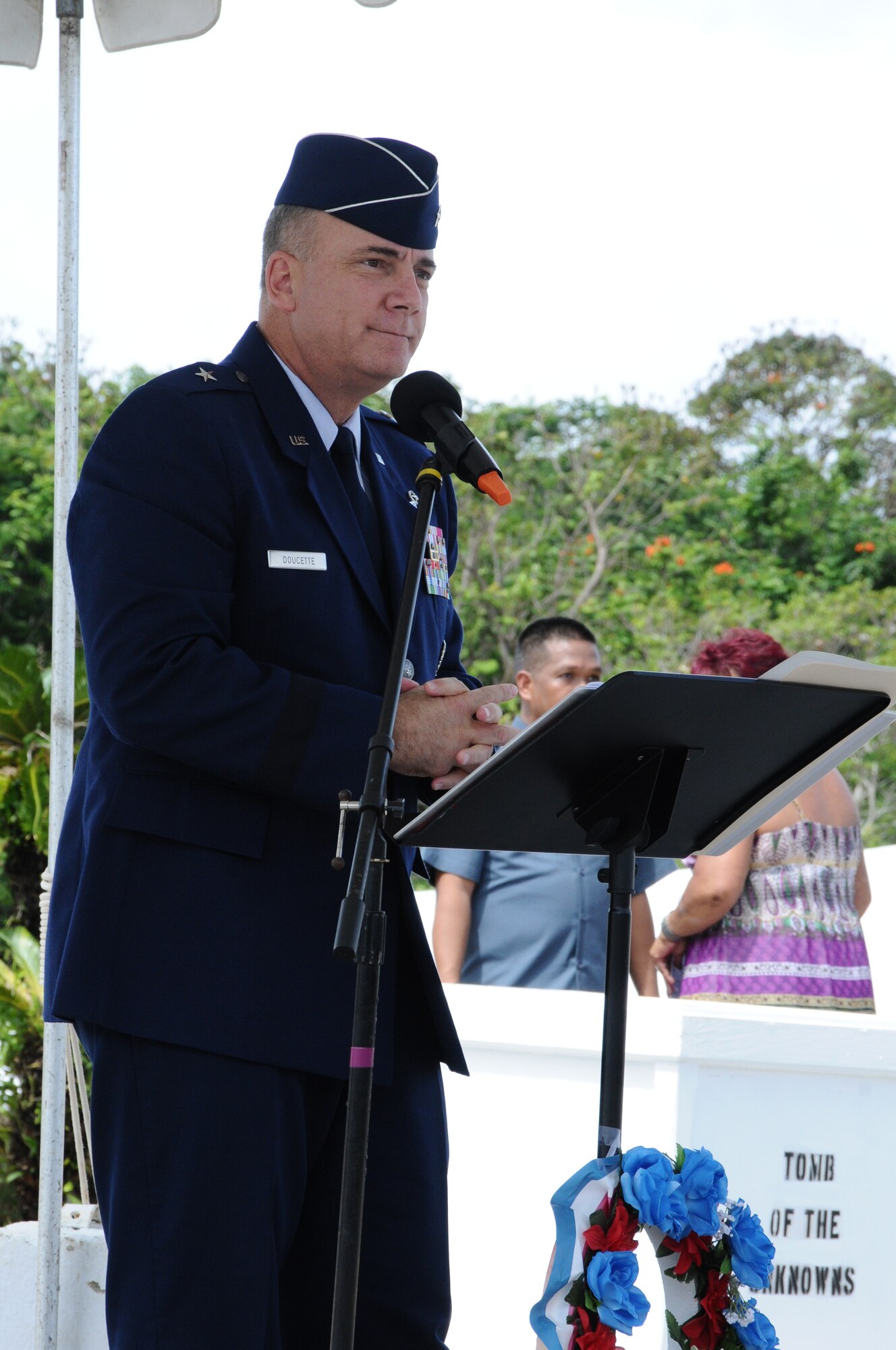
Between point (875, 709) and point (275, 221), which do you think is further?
point (275, 221)

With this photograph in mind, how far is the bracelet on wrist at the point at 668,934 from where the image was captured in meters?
3.49

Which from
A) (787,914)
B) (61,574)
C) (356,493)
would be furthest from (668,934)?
(356,493)

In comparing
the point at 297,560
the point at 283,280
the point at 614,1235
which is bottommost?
the point at 614,1235

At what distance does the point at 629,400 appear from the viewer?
1020 cm

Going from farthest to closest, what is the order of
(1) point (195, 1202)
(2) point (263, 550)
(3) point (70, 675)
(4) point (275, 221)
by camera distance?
(3) point (70, 675)
(4) point (275, 221)
(2) point (263, 550)
(1) point (195, 1202)

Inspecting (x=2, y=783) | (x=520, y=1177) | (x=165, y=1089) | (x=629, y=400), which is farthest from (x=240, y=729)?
(x=629, y=400)

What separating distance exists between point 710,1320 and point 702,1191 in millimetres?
134

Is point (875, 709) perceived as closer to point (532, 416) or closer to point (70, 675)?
point (70, 675)

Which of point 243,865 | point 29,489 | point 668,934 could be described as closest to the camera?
point 243,865

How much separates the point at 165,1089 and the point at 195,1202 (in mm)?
132

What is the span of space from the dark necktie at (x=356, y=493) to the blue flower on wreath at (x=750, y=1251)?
931 mm

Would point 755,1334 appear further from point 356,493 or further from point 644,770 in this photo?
point 356,493

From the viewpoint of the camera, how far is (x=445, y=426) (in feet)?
5.78

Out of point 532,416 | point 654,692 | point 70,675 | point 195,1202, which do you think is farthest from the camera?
point 532,416
